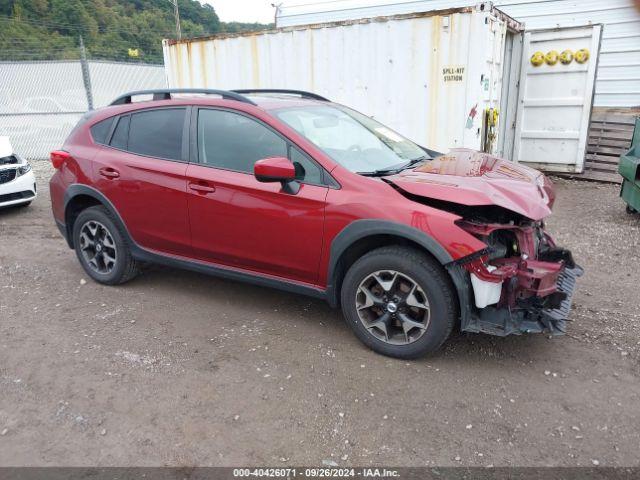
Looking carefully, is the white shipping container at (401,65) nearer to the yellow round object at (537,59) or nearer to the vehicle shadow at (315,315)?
the yellow round object at (537,59)

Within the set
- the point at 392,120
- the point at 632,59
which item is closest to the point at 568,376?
the point at 392,120

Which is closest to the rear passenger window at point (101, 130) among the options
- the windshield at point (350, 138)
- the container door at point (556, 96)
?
the windshield at point (350, 138)

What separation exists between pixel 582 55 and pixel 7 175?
9.10m

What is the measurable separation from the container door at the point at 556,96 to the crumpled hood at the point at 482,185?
19.6 feet

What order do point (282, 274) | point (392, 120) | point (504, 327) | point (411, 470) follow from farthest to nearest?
point (392, 120), point (282, 274), point (504, 327), point (411, 470)

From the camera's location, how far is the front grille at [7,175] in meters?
7.20

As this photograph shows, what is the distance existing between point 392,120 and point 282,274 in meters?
4.73

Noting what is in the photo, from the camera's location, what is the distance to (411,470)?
2500mm

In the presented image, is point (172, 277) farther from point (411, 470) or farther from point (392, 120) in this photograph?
point (392, 120)

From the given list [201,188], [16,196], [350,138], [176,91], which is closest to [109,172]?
[176,91]

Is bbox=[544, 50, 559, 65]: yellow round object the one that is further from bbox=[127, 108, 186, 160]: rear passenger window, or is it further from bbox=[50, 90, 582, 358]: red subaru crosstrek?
bbox=[127, 108, 186, 160]: rear passenger window

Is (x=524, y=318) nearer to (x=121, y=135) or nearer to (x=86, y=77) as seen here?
(x=121, y=135)

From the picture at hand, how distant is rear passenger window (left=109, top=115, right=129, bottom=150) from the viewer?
4.45 meters

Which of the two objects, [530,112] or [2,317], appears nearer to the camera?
[2,317]
